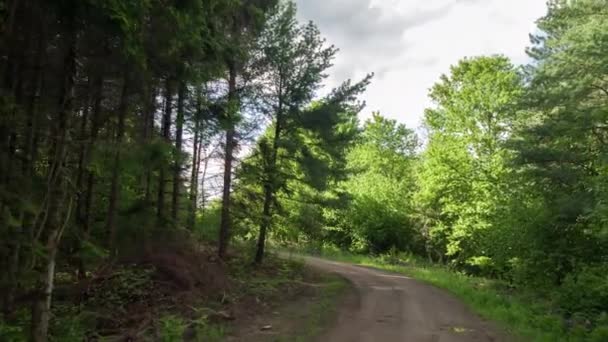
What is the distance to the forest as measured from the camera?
641 centimetres

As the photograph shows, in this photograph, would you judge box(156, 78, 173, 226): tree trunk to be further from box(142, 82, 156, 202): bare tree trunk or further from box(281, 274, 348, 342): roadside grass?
box(281, 274, 348, 342): roadside grass

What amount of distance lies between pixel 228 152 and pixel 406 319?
850 cm

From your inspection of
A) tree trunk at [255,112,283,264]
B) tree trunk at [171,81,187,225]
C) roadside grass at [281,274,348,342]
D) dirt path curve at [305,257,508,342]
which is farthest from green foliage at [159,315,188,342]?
tree trunk at [255,112,283,264]

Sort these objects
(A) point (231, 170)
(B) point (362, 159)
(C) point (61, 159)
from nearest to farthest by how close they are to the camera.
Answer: (C) point (61, 159) < (A) point (231, 170) < (B) point (362, 159)

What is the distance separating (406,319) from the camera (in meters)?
10.1

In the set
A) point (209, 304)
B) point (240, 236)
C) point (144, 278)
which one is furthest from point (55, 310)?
point (240, 236)

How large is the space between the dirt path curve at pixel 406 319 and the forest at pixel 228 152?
6.92 feet

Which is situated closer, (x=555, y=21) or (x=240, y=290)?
(x=240, y=290)

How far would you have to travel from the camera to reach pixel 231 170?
15.8m

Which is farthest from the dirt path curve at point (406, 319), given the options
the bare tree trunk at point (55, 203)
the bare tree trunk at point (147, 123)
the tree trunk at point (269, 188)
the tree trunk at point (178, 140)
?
the bare tree trunk at point (147, 123)

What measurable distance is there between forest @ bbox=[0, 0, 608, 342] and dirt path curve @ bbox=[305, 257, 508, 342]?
2.11 metres

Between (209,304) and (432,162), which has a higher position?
(432,162)

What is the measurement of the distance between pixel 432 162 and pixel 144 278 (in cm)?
2256

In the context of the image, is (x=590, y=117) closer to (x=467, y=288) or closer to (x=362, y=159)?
(x=467, y=288)
